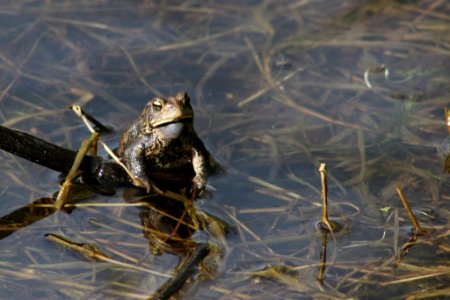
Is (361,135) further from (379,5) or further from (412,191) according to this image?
(379,5)

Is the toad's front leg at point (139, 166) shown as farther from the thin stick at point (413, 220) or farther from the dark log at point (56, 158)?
the thin stick at point (413, 220)

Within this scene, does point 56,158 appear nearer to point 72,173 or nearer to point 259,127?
point 72,173

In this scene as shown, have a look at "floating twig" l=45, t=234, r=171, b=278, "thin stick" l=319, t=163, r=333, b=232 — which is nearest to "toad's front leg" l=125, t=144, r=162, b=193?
"floating twig" l=45, t=234, r=171, b=278

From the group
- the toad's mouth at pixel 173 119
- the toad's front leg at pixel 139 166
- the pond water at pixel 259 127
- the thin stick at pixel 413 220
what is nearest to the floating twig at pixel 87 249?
the pond water at pixel 259 127

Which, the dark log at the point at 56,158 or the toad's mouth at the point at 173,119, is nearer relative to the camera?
the dark log at the point at 56,158

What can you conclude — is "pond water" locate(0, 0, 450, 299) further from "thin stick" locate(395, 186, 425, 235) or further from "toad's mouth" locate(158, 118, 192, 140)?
"toad's mouth" locate(158, 118, 192, 140)

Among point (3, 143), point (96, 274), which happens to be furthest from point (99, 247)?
point (3, 143)
